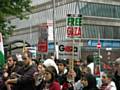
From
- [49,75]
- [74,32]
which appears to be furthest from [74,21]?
[49,75]

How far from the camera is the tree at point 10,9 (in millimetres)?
31312

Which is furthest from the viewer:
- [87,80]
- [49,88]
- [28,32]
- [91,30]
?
[28,32]

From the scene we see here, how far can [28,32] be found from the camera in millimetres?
86625

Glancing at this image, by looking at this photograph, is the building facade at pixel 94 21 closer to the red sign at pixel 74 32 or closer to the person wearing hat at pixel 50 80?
the red sign at pixel 74 32

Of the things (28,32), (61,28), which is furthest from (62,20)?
(28,32)

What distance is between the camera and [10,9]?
32062 mm

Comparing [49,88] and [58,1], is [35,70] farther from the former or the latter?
[58,1]

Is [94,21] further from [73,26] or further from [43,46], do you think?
[73,26]

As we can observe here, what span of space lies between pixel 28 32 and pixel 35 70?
75687 mm

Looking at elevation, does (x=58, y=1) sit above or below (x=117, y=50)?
above

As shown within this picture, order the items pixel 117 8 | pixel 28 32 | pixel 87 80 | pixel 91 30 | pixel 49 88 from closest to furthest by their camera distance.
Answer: pixel 49 88 → pixel 87 80 → pixel 91 30 → pixel 117 8 → pixel 28 32

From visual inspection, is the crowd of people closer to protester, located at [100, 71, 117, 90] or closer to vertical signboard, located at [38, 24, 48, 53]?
protester, located at [100, 71, 117, 90]

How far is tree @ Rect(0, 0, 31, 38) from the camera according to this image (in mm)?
31312

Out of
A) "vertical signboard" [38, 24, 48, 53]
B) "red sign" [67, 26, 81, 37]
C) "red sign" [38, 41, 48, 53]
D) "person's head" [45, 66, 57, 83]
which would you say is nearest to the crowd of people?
"person's head" [45, 66, 57, 83]
